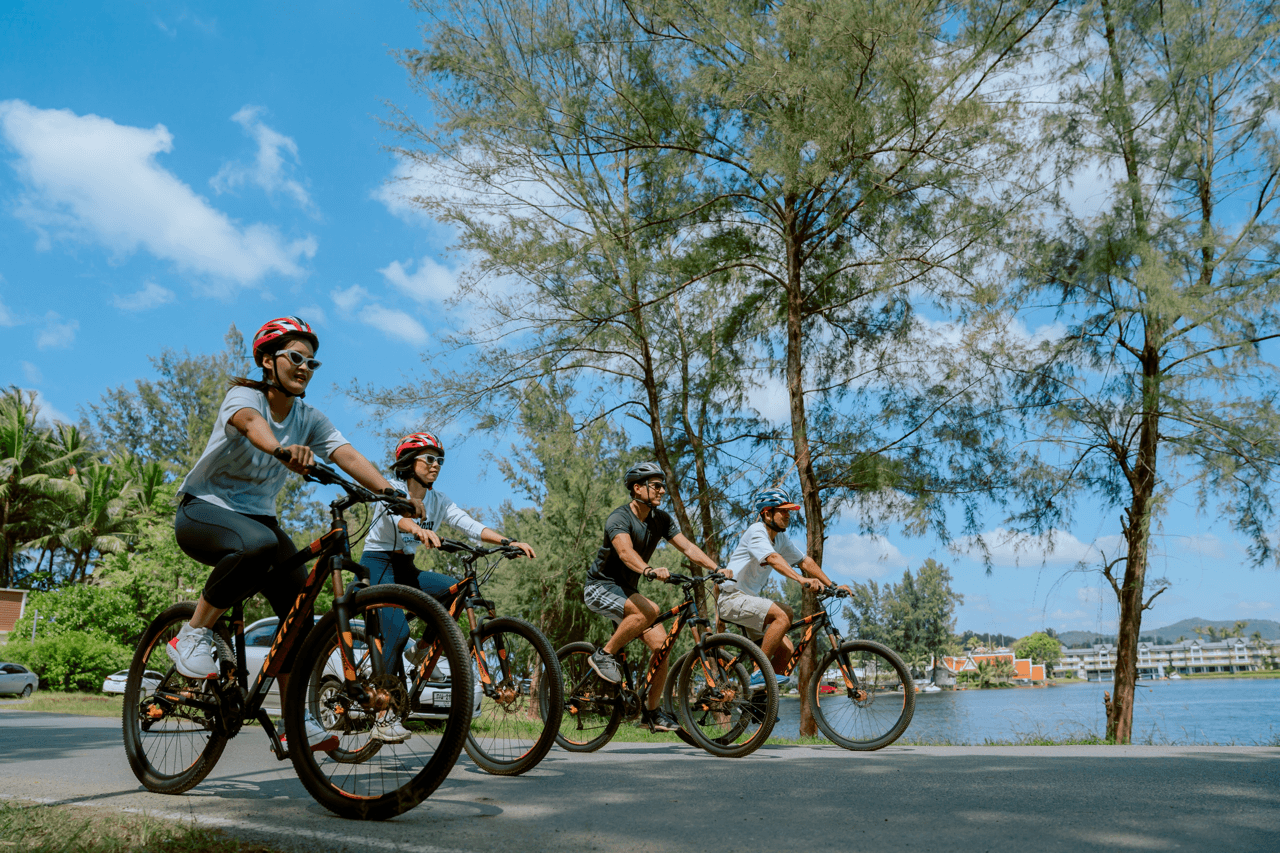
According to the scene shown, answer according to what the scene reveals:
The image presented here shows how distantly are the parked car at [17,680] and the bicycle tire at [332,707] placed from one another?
76.0 feet

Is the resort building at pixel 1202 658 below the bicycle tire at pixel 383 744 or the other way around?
below

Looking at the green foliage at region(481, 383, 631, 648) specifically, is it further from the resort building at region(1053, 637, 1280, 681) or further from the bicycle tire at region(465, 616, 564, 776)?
the resort building at region(1053, 637, 1280, 681)

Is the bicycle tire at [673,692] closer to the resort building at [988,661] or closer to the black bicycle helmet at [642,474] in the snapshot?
the black bicycle helmet at [642,474]

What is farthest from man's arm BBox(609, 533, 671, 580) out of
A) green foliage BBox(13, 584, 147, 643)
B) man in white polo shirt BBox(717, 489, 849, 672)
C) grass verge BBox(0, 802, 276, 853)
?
green foliage BBox(13, 584, 147, 643)

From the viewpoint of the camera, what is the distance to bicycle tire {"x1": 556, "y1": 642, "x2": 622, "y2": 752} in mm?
6031

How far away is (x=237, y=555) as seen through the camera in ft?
11.3

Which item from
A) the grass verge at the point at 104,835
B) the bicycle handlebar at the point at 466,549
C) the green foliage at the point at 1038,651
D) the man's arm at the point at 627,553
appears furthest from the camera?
the green foliage at the point at 1038,651

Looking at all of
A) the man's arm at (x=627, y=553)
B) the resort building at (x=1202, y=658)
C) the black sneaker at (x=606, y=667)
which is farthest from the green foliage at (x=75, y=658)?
the resort building at (x=1202, y=658)

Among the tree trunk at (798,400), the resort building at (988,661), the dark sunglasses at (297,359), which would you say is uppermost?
the tree trunk at (798,400)

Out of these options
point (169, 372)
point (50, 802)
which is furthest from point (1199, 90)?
point (169, 372)

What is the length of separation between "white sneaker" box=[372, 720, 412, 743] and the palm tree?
43.2 metres

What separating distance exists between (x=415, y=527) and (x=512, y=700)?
105 centimetres

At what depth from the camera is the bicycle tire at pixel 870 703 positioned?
20.1 ft

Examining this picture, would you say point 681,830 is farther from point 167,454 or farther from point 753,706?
point 167,454
